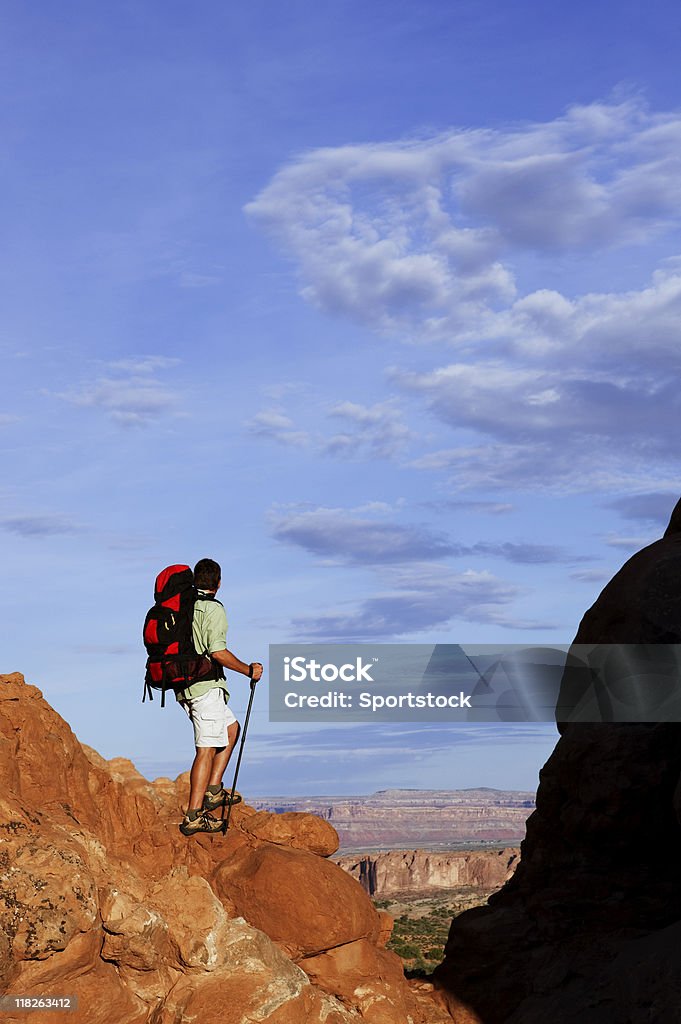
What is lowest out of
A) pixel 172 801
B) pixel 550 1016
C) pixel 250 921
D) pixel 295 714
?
pixel 550 1016

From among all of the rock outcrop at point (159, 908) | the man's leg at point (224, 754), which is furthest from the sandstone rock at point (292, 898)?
the man's leg at point (224, 754)

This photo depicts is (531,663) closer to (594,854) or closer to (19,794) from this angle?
(594,854)

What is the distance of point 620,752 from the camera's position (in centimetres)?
1448

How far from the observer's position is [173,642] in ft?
40.3

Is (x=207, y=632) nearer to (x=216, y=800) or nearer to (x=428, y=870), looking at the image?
(x=216, y=800)

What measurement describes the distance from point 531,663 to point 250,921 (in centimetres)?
673

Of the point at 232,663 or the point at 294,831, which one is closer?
the point at 232,663

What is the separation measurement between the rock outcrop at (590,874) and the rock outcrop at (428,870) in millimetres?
78563

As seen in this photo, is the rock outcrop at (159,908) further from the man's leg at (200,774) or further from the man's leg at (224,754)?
the man's leg at (224,754)

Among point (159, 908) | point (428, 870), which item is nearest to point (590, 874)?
point (159, 908)

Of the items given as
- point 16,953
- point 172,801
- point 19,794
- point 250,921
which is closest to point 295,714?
point 172,801

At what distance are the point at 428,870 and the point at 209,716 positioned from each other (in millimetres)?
87134

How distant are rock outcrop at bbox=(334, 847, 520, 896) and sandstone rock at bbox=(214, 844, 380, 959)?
8150 centimetres

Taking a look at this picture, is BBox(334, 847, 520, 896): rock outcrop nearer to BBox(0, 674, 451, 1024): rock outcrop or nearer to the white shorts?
BBox(0, 674, 451, 1024): rock outcrop
